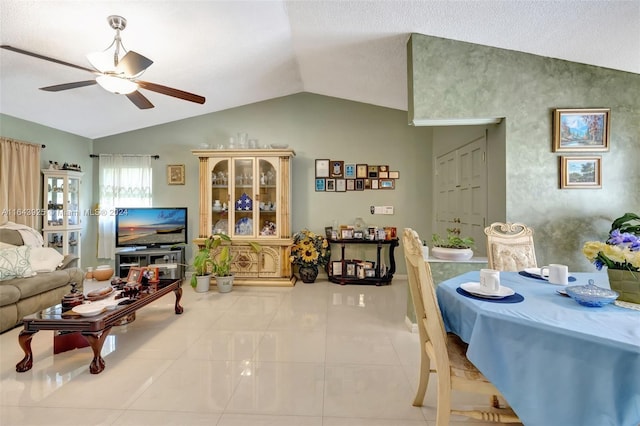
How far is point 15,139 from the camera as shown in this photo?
3764 mm

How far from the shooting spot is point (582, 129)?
2.53 m

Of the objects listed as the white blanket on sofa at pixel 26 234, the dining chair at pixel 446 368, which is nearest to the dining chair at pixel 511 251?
the dining chair at pixel 446 368

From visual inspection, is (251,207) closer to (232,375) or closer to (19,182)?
(232,375)

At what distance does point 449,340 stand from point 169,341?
2226mm

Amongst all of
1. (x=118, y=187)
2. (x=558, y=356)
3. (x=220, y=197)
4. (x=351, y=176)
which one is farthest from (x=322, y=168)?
(x=558, y=356)

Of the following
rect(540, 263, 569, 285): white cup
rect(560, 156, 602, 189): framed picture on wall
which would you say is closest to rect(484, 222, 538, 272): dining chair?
rect(540, 263, 569, 285): white cup

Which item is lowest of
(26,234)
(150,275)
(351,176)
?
(150,275)

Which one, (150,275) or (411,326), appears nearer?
(411,326)

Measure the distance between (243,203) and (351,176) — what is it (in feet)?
5.72

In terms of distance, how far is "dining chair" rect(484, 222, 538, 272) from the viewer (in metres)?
2.22

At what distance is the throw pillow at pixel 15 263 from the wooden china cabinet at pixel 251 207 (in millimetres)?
1752

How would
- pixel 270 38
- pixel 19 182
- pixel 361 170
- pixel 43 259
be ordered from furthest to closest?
pixel 361 170
pixel 19 182
pixel 43 259
pixel 270 38

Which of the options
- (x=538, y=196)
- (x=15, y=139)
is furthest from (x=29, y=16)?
(x=538, y=196)

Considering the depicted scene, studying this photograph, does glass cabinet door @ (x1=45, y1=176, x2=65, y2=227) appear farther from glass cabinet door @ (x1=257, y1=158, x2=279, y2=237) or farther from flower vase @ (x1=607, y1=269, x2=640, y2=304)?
flower vase @ (x1=607, y1=269, x2=640, y2=304)
